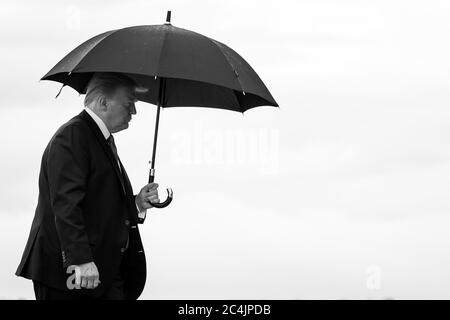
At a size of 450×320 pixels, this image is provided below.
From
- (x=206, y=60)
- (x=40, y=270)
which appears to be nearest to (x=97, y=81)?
(x=206, y=60)

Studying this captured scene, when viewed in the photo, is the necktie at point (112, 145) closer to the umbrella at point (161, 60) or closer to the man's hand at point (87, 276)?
the umbrella at point (161, 60)

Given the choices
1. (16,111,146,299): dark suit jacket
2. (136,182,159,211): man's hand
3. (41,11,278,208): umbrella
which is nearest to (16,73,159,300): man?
(16,111,146,299): dark suit jacket

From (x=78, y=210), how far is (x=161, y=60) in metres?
1.24

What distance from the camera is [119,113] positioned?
567 cm

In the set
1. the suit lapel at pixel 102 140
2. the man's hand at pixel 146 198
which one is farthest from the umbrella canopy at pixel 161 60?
the man's hand at pixel 146 198

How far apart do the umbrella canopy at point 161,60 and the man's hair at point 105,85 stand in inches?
4.7

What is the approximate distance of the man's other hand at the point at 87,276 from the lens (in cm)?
521

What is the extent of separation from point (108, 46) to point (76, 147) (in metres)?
0.84

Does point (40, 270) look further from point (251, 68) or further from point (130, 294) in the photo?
point (251, 68)

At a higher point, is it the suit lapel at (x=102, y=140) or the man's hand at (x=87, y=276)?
the suit lapel at (x=102, y=140)

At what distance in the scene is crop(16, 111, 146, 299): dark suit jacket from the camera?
17.2ft

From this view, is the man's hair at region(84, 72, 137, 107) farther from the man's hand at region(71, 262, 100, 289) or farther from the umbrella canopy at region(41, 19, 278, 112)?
the man's hand at region(71, 262, 100, 289)
